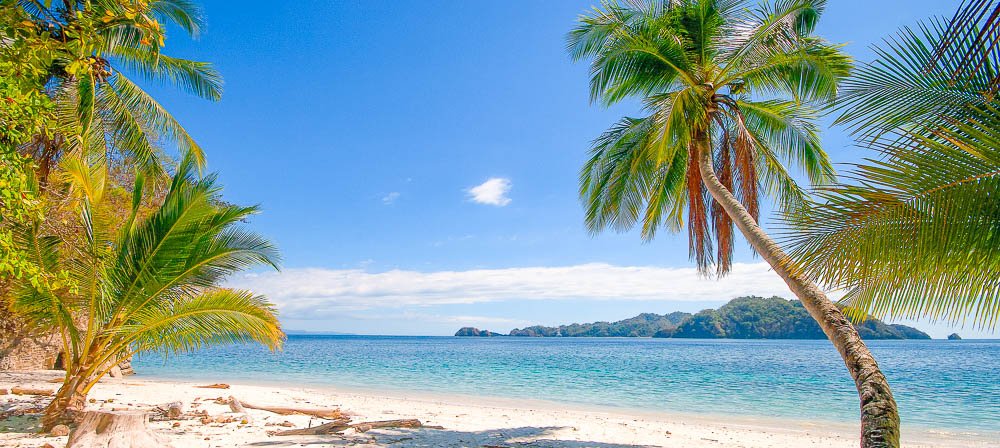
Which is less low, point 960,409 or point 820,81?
point 820,81

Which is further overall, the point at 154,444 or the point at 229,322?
the point at 229,322

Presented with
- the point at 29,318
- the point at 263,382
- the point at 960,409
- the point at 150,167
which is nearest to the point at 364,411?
the point at 29,318

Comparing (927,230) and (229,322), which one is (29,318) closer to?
(229,322)

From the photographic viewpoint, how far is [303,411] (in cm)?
875

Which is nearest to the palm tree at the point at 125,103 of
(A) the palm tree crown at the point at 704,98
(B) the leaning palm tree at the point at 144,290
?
(B) the leaning palm tree at the point at 144,290

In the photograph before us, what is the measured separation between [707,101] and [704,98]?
0.22 ft

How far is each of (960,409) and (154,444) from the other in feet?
57.6

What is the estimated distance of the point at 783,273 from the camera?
592 cm

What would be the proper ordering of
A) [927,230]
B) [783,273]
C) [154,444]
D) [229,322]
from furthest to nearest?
[229,322], [783,273], [154,444], [927,230]

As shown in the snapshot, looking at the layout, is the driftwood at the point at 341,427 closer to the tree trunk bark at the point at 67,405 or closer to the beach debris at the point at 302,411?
the beach debris at the point at 302,411

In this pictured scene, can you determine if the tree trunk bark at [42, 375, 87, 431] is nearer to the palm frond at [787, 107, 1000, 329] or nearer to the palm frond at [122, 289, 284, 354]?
the palm frond at [122, 289, 284, 354]

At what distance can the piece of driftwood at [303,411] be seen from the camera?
27.4ft

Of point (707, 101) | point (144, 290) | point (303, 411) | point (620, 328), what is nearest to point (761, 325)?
point (620, 328)

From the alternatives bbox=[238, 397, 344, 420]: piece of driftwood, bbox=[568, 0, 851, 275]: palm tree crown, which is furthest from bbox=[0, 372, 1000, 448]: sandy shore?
bbox=[568, 0, 851, 275]: palm tree crown
